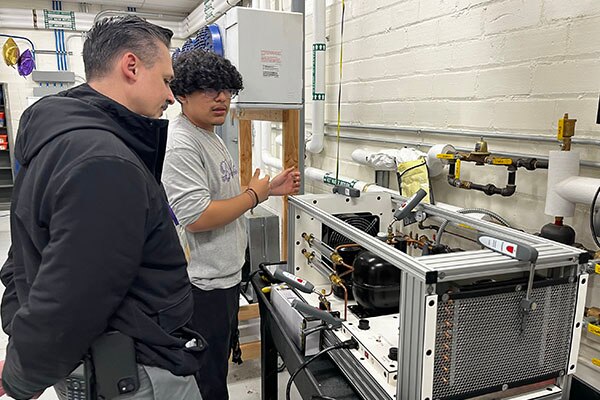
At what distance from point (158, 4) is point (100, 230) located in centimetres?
568

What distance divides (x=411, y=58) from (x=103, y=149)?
5.14 feet

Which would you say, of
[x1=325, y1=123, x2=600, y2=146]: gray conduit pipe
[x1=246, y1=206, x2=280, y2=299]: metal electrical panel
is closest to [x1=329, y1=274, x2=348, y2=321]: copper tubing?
[x1=325, y1=123, x2=600, y2=146]: gray conduit pipe

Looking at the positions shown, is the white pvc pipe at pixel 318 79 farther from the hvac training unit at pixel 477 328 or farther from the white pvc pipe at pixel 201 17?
the hvac training unit at pixel 477 328

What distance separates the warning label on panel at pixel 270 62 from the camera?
1.86 m

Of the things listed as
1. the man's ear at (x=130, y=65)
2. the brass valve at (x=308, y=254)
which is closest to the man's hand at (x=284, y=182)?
the brass valve at (x=308, y=254)

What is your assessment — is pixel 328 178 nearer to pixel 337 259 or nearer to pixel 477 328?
pixel 337 259

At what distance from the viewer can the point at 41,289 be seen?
2.62ft

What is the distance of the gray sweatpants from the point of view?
3.09 feet

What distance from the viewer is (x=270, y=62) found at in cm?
188

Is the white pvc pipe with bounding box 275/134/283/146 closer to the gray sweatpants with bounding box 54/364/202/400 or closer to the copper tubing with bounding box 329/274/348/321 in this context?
the copper tubing with bounding box 329/274/348/321

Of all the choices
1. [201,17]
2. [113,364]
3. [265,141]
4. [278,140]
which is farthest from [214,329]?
[201,17]

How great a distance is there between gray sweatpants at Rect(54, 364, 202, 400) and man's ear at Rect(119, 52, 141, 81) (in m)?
0.62

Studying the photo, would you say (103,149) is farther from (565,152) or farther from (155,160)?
(565,152)

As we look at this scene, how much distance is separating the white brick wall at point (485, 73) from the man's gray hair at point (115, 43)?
117 centimetres
